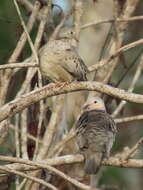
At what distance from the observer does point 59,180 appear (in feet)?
29.0

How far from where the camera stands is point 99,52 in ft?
42.1

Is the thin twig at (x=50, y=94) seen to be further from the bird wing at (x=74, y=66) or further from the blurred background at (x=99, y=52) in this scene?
the blurred background at (x=99, y=52)

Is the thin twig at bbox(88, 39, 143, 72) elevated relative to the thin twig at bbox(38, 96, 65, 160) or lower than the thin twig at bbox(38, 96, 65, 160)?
elevated

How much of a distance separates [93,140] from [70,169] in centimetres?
177

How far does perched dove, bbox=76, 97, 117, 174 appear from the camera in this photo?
23.3 ft

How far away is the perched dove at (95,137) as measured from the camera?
280 inches

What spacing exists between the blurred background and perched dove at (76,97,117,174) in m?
1.47

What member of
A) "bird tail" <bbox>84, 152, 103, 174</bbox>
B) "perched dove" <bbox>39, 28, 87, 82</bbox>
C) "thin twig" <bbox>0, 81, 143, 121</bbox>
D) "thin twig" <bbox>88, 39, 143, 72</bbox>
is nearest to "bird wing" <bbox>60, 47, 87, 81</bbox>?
"perched dove" <bbox>39, 28, 87, 82</bbox>

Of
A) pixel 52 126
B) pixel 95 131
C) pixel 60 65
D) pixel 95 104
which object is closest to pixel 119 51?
pixel 60 65

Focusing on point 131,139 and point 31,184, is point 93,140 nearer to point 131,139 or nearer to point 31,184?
point 31,184

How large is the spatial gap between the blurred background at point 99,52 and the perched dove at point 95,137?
1472 mm

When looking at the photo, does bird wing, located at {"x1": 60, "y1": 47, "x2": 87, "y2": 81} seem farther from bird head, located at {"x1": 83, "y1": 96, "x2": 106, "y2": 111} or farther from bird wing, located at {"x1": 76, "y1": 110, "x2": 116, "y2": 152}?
bird head, located at {"x1": 83, "y1": 96, "x2": 106, "y2": 111}

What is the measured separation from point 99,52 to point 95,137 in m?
5.57

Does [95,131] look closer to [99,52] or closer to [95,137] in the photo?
[95,137]
